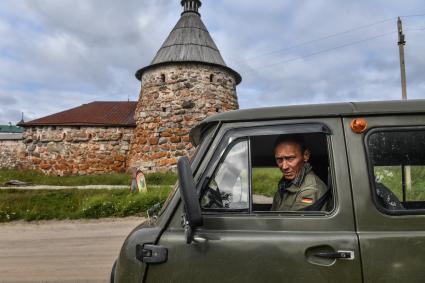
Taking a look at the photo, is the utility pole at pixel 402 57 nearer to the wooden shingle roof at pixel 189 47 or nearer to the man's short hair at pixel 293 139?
the wooden shingle roof at pixel 189 47

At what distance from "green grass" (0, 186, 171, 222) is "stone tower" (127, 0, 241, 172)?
9596 mm

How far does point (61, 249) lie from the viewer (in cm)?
668

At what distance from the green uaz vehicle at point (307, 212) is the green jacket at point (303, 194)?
4cm

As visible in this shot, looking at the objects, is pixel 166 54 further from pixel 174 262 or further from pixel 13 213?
pixel 174 262

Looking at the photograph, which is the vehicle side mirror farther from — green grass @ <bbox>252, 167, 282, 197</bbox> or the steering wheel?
green grass @ <bbox>252, 167, 282, 197</bbox>

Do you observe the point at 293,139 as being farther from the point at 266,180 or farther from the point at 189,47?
the point at 189,47

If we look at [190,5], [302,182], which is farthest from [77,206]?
[190,5]

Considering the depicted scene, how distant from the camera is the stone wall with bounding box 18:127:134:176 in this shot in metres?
23.1

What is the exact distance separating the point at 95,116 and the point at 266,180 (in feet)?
76.5

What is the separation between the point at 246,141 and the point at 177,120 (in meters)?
19.6

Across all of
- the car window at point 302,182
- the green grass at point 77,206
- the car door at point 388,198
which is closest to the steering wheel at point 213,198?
the car window at point 302,182

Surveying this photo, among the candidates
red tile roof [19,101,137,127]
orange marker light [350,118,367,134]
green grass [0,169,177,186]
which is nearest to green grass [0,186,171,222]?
green grass [0,169,177,186]

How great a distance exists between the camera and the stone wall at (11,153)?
78.5 feet

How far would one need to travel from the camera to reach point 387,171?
6.82ft
